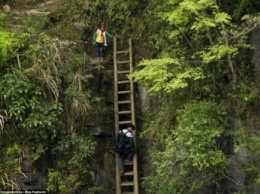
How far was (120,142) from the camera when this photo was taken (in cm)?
1086

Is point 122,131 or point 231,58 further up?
point 231,58

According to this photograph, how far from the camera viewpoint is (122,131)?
10.9 m

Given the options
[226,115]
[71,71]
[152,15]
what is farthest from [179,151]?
[152,15]

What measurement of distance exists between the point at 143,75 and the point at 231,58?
220 cm

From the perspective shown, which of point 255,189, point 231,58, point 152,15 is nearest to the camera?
point 255,189

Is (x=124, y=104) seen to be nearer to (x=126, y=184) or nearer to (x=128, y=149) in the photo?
(x=128, y=149)

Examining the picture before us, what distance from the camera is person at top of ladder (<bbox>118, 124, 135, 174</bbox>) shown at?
35.8 feet

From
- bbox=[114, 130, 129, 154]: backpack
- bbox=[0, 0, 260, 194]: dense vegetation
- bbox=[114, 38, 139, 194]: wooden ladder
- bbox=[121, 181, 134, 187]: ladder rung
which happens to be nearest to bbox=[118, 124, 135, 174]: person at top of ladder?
bbox=[114, 130, 129, 154]: backpack

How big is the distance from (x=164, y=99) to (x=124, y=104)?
167 centimetres

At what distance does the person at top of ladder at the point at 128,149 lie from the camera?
10.9 metres

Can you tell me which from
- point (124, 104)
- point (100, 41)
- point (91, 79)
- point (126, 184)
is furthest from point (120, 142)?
point (100, 41)

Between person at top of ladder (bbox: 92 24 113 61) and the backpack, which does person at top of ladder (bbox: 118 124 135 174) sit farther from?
person at top of ladder (bbox: 92 24 113 61)

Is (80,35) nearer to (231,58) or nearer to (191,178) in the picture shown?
(231,58)

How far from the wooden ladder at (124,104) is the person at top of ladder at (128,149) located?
17 cm
